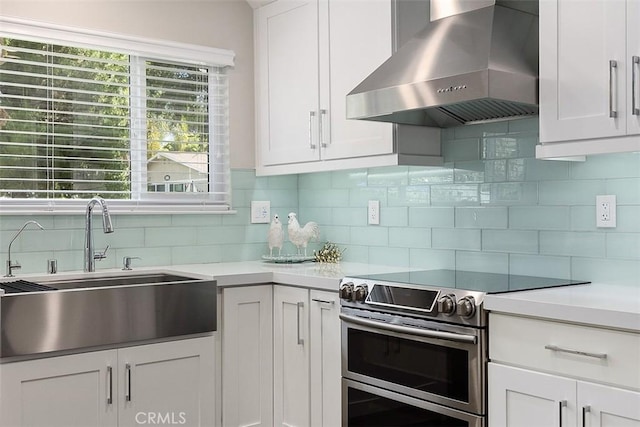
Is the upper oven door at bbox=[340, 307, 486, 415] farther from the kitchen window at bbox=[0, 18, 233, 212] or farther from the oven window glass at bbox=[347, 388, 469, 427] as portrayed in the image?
the kitchen window at bbox=[0, 18, 233, 212]

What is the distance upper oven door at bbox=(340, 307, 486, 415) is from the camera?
233cm

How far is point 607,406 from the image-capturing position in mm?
1975

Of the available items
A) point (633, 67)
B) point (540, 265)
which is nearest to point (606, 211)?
point (540, 265)

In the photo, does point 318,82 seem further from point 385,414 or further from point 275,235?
point 385,414

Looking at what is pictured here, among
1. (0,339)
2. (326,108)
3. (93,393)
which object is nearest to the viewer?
(0,339)

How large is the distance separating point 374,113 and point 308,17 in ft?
3.13

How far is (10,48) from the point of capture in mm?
3162

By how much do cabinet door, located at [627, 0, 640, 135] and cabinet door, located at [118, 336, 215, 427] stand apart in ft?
6.25

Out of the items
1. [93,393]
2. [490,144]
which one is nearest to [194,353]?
[93,393]

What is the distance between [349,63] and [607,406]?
1909 mm

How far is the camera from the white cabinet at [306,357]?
2967mm

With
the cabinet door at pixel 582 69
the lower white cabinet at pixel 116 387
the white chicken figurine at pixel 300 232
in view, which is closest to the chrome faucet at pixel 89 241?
the lower white cabinet at pixel 116 387

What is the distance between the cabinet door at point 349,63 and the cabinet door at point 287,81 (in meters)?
0.08

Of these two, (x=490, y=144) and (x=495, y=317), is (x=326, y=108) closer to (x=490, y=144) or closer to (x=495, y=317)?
(x=490, y=144)
